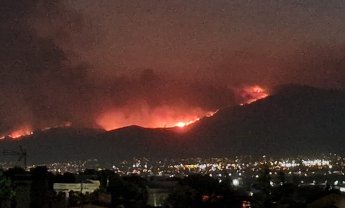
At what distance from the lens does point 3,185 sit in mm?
22547

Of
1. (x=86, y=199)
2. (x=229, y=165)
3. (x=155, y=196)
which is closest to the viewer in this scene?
(x=86, y=199)

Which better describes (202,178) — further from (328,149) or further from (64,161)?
(328,149)

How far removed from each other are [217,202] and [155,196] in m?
15.8

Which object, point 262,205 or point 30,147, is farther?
point 30,147

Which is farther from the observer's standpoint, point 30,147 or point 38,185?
point 30,147

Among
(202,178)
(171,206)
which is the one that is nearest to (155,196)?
(202,178)

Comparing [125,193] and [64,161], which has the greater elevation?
[64,161]

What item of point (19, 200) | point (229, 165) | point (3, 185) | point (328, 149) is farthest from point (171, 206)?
point (328, 149)

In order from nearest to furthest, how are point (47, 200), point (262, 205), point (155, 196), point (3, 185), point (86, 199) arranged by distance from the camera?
point (3, 185)
point (47, 200)
point (86, 199)
point (262, 205)
point (155, 196)

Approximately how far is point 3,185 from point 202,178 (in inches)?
1089

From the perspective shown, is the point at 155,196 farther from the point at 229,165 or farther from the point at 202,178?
the point at 229,165

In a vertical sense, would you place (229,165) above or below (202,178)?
above

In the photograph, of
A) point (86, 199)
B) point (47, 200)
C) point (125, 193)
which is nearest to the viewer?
point (47, 200)

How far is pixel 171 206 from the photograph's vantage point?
38.2 metres
